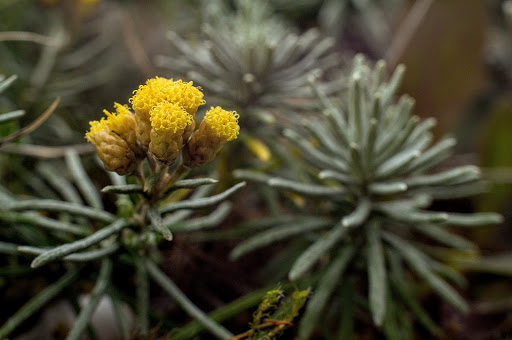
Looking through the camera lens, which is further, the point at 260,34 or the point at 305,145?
the point at 260,34

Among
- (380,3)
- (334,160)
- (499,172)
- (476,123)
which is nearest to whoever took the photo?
(334,160)

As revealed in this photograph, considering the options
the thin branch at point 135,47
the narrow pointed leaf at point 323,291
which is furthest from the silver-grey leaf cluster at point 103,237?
the thin branch at point 135,47

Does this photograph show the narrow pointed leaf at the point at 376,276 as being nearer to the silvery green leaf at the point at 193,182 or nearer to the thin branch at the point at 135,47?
the silvery green leaf at the point at 193,182

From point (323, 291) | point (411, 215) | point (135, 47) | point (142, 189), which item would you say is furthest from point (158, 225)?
point (135, 47)

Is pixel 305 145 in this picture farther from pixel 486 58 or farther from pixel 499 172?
pixel 486 58

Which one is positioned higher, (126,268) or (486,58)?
(126,268)

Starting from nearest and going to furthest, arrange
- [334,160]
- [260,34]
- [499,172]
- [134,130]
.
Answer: [134,130], [334,160], [260,34], [499,172]

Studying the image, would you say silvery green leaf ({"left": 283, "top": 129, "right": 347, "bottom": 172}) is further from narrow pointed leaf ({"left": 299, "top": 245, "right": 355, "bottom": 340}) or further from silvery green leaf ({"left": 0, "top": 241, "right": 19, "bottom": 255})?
silvery green leaf ({"left": 0, "top": 241, "right": 19, "bottom": 255})

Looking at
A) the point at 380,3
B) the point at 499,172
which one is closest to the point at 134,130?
the point at 499,172
